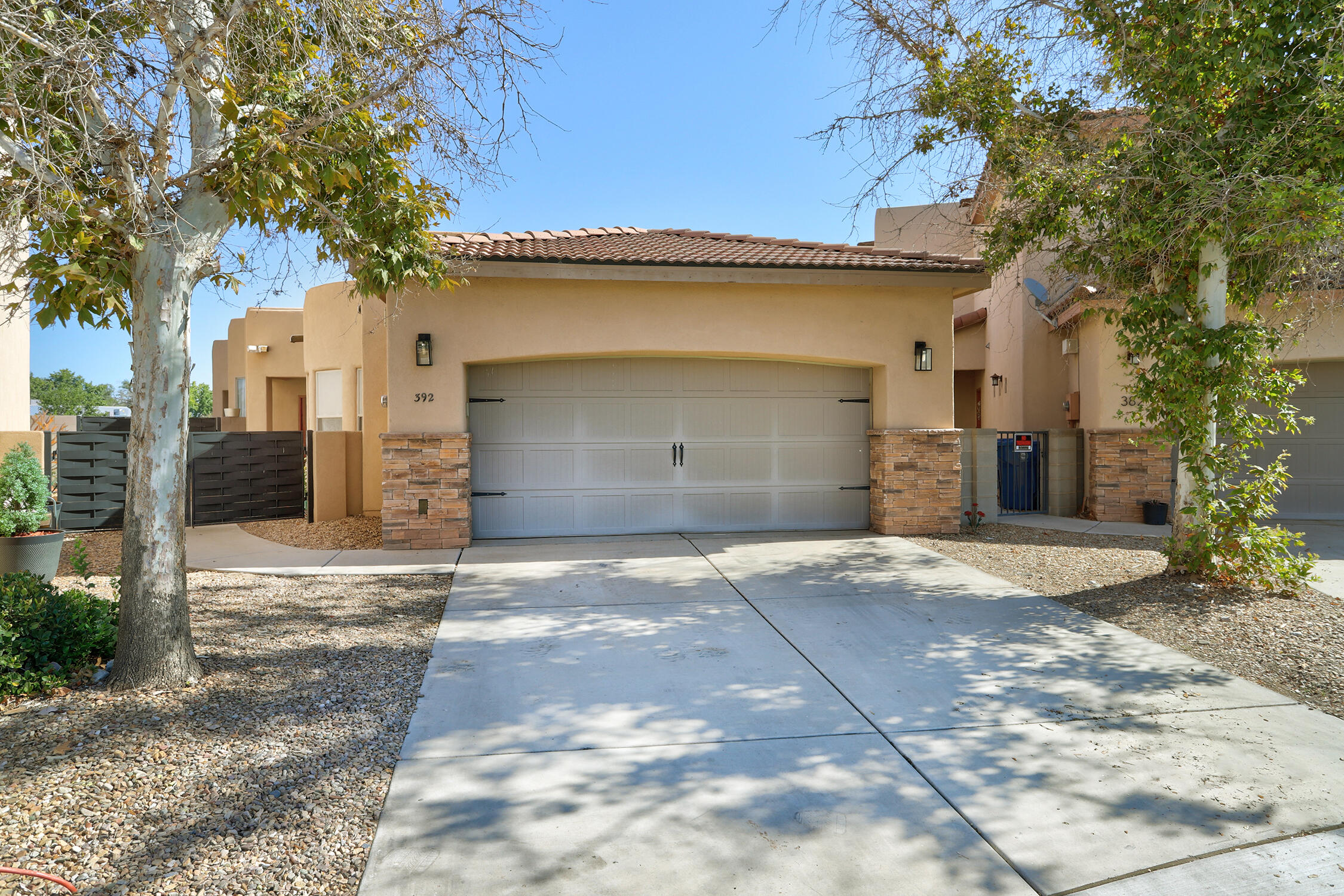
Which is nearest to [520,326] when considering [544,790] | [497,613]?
[497,613]

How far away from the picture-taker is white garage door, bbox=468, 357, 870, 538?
9.61 metres

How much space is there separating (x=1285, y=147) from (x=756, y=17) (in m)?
4.72

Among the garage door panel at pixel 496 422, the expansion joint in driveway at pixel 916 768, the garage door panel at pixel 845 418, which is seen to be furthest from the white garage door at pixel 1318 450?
the garage door panel at pixel 496 422

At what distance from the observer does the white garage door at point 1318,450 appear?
11.0 metres

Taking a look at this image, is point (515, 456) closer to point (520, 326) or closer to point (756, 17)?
point (520, 326)

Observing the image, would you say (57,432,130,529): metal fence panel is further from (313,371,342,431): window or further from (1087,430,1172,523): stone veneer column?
(1087,430,1172,523): stone veneer column

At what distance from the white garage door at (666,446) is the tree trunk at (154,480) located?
5.22m

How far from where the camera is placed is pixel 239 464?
11.3m

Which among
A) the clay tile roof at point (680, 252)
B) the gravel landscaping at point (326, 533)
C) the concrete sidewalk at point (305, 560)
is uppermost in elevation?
the clay tile roof at point (680, 252)

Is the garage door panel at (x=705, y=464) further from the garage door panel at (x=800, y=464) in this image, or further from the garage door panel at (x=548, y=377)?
the garage door panel at (x=548, y=377)

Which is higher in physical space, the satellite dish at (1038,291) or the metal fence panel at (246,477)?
the satellite dish at (1038,291)

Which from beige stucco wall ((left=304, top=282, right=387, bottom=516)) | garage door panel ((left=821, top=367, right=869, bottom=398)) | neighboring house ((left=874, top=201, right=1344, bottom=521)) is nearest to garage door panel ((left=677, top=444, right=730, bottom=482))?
garage door panel ((left=821, top=367, right=869, bottom=398))

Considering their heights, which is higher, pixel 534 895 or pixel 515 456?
pixel 515 456

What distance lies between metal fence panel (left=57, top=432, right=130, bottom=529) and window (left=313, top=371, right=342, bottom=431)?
327cm
